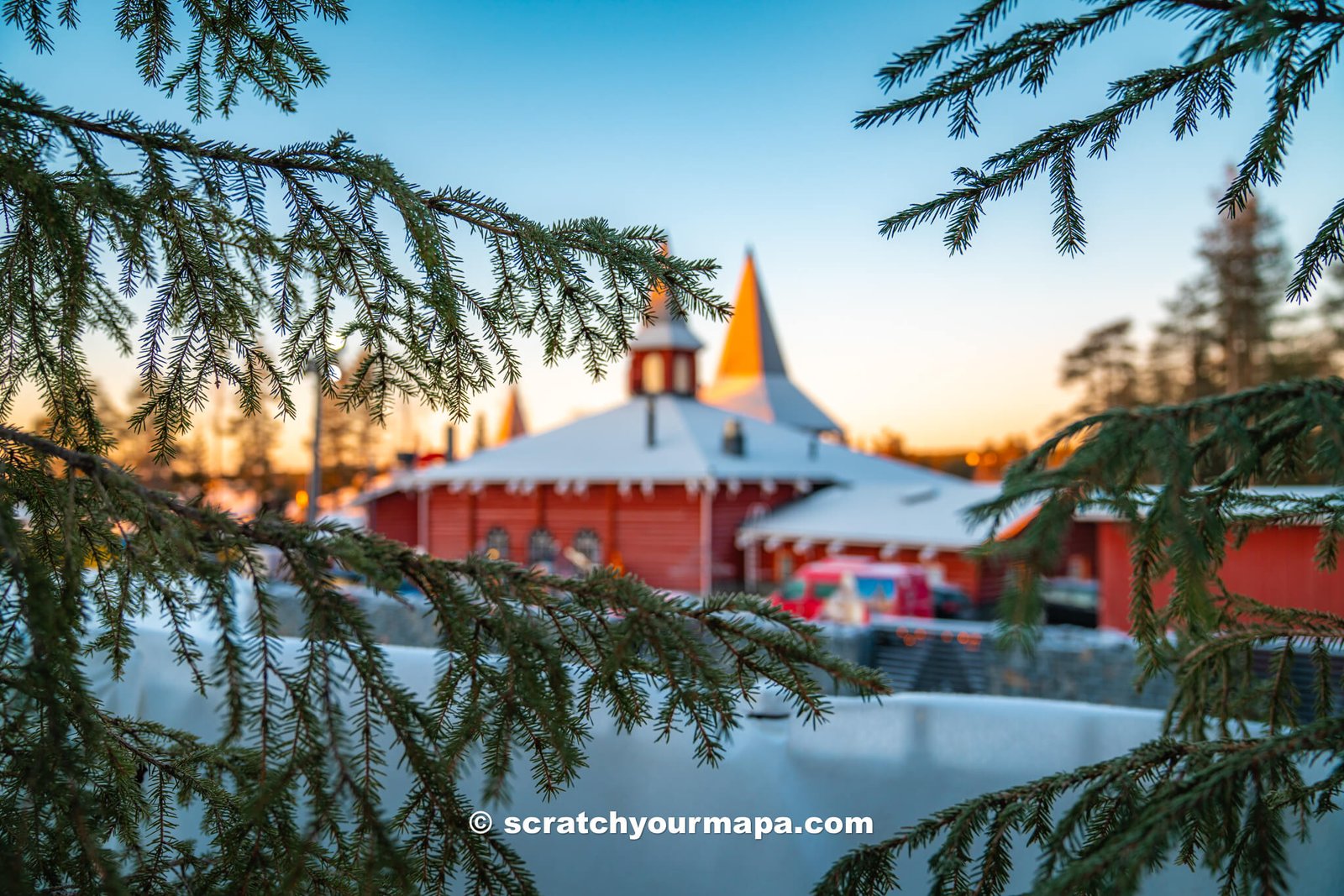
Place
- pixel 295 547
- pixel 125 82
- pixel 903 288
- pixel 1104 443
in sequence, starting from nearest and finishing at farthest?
pixel 1104 443 → pixel 295 547 → pixel 125 82 → pixel 903 288

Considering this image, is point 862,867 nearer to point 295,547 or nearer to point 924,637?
point 295,547

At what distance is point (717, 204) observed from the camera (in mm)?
4191

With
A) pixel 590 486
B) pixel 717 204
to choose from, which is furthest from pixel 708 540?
pixel 717 204

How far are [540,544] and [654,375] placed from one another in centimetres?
668

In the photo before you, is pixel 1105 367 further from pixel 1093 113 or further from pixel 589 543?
pixel 1093 113

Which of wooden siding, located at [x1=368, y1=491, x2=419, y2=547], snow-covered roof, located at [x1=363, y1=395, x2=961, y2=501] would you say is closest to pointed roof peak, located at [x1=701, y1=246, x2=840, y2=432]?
snow-covered roof, located at [x1=363, y1=395, x2=961, y2=501]

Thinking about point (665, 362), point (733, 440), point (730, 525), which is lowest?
point (730, 525)

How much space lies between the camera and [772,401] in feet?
110

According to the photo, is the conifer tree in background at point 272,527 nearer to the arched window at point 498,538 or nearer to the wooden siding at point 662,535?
the wooden siding at point 662,535

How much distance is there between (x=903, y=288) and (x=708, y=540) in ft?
45.0

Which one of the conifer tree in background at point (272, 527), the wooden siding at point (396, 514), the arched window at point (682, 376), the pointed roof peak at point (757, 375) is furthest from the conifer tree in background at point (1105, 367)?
the conifer tree in background at point (272, 527)

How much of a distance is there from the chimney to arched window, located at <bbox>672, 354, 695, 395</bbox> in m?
4.75

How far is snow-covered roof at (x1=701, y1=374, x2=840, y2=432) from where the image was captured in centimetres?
3341

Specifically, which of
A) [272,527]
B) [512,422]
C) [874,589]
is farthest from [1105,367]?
[272,527]
